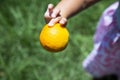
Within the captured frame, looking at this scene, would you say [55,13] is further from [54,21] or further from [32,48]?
[32,48]

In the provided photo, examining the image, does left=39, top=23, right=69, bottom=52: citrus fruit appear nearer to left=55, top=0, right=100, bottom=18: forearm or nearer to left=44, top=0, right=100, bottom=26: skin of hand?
left=44, top=0, right=100, bottom=26: skin of hand

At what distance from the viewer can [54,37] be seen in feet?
2.89

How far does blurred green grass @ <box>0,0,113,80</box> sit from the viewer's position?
5.12ft

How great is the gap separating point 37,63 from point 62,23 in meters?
0.70

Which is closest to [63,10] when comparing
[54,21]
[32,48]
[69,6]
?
[69,6]

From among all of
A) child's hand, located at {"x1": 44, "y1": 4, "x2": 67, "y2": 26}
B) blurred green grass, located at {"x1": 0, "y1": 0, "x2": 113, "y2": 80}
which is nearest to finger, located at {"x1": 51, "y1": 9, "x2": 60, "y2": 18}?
child's hand, located at {"x1": 44, "y1": 4, "x2": 67, "y2": 26}

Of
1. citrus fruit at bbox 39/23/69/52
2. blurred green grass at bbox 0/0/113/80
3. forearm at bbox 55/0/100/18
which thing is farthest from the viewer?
blurred green grass at bbox 0/0/113/80

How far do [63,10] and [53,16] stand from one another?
0.11 metres

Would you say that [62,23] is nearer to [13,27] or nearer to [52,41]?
[52,41]

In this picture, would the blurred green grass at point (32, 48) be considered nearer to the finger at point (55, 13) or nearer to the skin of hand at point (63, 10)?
the skin of hand at point (63, 10)

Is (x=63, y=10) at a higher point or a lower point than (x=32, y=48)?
lower

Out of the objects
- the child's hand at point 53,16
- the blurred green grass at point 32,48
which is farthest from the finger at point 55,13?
the blurred green grass at point 32,48

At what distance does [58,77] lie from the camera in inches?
62.7

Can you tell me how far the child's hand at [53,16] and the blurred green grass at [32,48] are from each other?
53 centimetres
